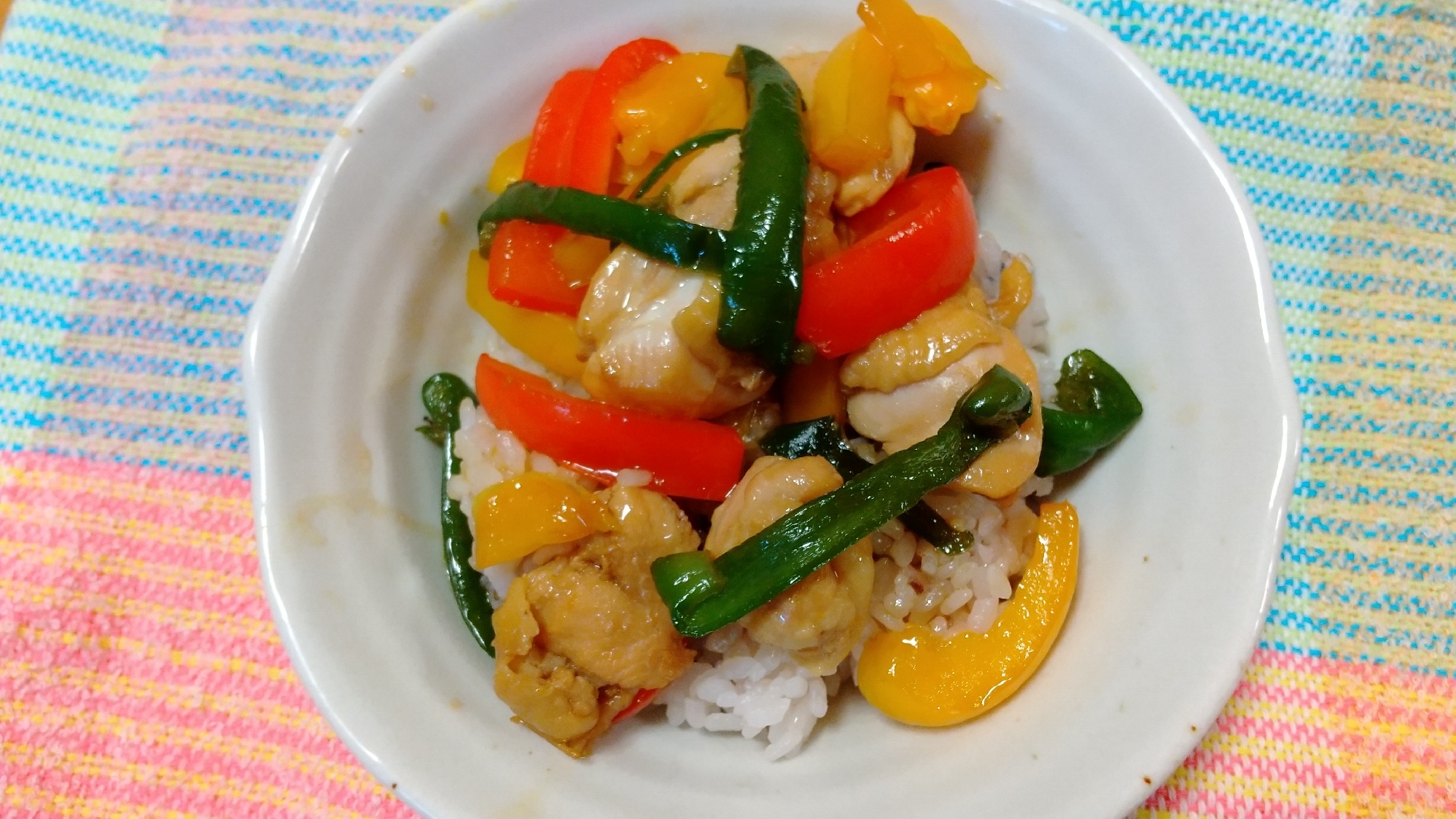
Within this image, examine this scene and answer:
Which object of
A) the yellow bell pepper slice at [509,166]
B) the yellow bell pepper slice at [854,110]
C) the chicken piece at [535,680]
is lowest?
the chicken piece at [535,680]

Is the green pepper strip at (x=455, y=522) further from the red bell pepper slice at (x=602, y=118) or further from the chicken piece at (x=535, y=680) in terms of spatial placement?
the red bell pepper slice at (x=602, y=118)

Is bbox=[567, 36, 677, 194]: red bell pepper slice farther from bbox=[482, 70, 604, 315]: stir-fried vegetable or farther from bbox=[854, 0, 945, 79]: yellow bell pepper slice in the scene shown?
bbox=[854, 0, 945, 79]: yellow bell pepper slice

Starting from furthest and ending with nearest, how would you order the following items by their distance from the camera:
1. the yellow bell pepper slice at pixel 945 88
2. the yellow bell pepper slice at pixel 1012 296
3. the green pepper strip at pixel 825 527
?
1. the yellow bell pepper slice at pixel 1012 296
2. the yellow bell pepper slice at pixel 945 88
3. the green pepper strip at pixel 825 527

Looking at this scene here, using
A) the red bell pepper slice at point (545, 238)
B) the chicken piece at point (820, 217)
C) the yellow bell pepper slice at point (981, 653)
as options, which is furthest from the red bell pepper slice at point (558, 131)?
the yellow bell pepper slice at point (981, 653)

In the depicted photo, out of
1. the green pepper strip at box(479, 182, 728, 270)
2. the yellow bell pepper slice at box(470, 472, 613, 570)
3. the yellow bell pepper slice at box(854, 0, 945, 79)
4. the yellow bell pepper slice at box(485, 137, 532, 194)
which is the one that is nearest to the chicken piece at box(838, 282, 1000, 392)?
the green pepper strip at box(479, 182, 728, 270)

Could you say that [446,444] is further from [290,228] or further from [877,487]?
[877,487]

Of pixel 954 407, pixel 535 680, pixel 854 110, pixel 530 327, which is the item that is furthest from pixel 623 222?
pixel 535 680
